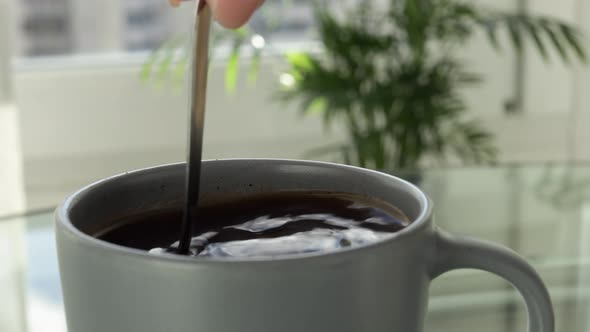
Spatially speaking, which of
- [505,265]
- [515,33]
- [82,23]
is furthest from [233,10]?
[82,23]

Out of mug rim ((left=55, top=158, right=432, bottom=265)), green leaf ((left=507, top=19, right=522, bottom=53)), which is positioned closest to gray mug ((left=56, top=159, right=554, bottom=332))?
mug rim ((left=55, top=158, right=432, bottom=265))

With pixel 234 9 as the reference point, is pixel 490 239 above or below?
below

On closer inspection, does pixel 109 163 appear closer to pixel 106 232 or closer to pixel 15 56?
pixel 15 56

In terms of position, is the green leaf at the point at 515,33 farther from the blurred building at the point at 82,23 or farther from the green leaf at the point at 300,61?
the blurred building at the point at 82,23

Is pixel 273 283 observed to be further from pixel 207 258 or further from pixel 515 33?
pixel 515 33

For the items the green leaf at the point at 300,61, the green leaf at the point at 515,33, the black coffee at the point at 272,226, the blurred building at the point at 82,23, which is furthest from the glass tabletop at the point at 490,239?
the blurred building at the point at 82,23

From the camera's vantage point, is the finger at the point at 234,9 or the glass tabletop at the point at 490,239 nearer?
the finger at the point at 234,9
